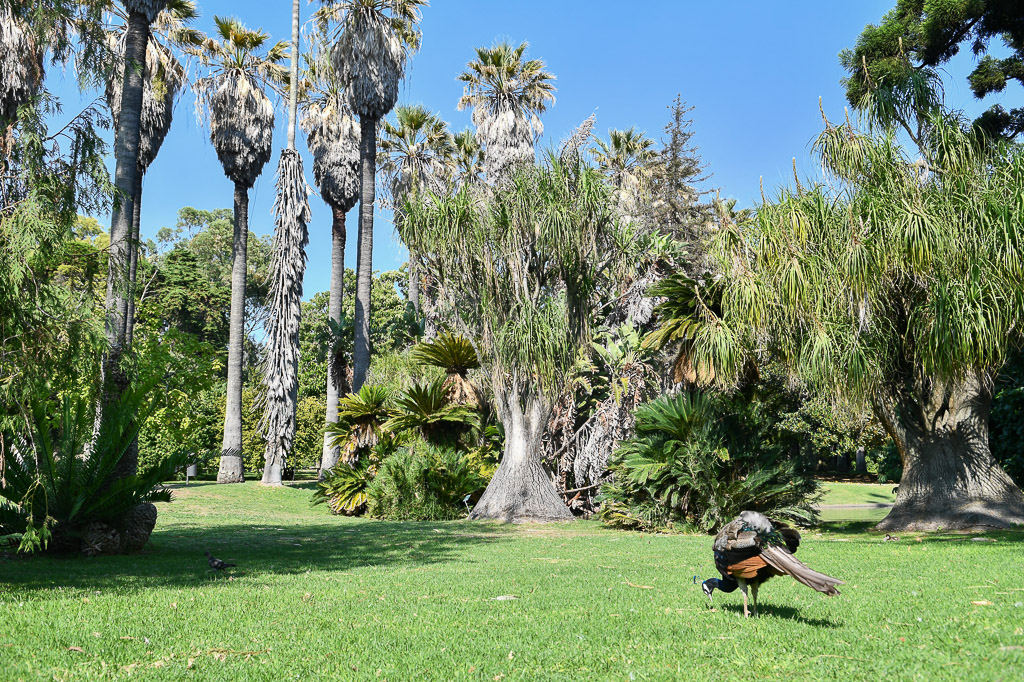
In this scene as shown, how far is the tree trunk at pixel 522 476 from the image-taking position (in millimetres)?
17188

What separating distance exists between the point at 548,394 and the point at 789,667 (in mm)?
12821

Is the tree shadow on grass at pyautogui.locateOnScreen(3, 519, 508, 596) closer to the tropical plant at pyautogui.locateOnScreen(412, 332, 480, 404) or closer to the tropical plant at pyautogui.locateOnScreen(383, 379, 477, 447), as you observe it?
the tropical plant at pyautogui.locateOnScreen(383, 379, 477, 447)

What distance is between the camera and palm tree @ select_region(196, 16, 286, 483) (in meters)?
32.9

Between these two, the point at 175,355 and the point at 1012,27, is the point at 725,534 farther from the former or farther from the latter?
the point at 175,355

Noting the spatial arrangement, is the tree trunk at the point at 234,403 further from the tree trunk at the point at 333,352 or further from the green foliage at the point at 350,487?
the green foliage at the point at 350,487

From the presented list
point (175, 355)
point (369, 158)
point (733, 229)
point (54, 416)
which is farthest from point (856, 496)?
point (54, 416)

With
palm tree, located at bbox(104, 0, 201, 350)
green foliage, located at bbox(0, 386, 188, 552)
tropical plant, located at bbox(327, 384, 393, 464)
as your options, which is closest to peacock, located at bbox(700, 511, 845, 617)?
green foliage, located at bbox(0, 386, 188, 552)

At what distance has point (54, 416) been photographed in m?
9.99

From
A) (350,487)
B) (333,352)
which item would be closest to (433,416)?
(350,487)

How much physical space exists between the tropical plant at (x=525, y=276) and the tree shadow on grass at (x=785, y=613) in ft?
34.3

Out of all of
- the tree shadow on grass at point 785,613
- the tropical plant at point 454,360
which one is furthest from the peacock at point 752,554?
the tropical plant at point 454,360

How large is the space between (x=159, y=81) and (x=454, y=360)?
15.5 m

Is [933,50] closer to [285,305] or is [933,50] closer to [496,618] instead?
[496,618]

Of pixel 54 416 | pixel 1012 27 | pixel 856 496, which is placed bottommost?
pixel 856 496
